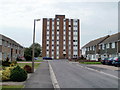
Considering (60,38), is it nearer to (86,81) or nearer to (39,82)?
(86,81)

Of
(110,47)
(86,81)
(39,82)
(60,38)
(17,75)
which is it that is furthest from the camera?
(60,38)

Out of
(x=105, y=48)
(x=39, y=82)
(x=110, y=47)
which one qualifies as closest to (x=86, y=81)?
(x=39, y=82)

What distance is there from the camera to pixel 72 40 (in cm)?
9744

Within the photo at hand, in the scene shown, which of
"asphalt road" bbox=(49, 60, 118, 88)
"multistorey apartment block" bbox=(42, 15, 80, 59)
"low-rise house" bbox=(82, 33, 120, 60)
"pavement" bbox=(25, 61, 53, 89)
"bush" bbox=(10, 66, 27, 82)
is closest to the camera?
"pavement" bbox=(25, 61, 53, 89)

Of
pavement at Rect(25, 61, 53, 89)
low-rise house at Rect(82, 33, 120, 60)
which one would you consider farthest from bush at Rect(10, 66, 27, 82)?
low-rise house at Rect(82, 33, 120, 60)

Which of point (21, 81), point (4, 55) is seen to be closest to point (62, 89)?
point (21, 81)

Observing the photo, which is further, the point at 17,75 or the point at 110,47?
the point at 110,47

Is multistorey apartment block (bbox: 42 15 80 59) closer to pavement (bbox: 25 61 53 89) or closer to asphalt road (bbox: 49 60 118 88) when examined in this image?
asphalt road (bbox: 49 60 118 88)

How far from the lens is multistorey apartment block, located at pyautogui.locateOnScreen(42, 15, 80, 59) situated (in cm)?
9631

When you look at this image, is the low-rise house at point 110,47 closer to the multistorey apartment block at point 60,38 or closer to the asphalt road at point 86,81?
the asphalt road at point 86,81

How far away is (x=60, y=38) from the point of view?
97.3 meters

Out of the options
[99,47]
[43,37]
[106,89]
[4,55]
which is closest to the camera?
[106,89]

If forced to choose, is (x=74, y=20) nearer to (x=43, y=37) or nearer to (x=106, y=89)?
(x=43, y=37)

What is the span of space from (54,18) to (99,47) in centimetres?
4452
